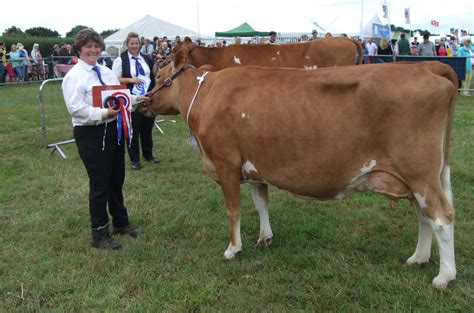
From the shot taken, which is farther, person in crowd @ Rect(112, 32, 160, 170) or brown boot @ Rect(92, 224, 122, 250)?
person in crowd @ Rect(112, 32, 160, 170)

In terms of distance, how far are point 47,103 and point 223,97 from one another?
12786 mm

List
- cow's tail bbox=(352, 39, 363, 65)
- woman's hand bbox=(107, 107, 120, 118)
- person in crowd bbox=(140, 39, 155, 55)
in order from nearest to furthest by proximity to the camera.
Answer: woman's hand bbox=(107, 107, 120, 118), cow's tail bbox=(352, 39, 363, 65), person in crowd bbox=(140, 39, 155, 55)

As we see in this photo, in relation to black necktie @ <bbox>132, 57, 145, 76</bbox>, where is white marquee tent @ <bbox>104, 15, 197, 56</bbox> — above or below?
above

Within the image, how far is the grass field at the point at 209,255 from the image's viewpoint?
3820 mm

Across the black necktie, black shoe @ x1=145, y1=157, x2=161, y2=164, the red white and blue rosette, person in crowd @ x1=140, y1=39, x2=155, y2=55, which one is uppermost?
person in crowd @ x1=140, y1=39, x2=155, y2=55

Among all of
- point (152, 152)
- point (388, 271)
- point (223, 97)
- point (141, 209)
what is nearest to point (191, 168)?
point (152, 152)

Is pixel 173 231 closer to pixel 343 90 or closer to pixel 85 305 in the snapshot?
pixel 85 305

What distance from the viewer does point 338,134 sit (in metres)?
3.74

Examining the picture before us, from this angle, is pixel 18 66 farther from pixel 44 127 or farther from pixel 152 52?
pixel 44 127

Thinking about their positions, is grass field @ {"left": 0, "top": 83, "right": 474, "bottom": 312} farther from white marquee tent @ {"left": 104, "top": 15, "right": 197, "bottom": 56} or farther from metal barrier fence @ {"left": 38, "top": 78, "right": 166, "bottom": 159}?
white marquee tent @ {"left": 104, "top": 15, "right": 197, "bottom": 56}

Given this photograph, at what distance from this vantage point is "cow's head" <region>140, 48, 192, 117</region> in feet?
16.1

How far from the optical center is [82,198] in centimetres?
647

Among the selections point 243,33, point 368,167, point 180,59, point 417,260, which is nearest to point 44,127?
point 180,59

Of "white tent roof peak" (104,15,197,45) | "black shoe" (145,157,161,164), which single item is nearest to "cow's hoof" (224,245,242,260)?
"black shoe" (145,157,161,164)
